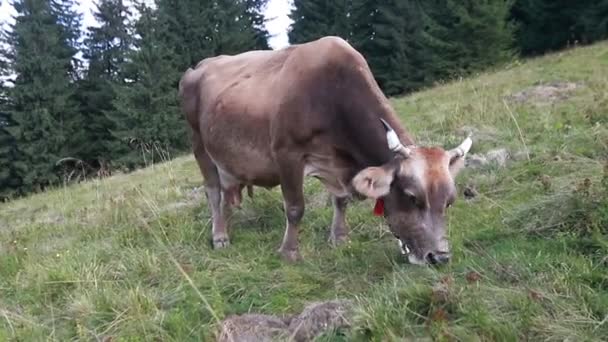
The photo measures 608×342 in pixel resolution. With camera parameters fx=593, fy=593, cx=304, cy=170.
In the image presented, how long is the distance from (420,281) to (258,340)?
46.8 inches

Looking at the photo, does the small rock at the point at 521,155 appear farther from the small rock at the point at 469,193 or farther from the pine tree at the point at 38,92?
the pine tree at the point at 38,92

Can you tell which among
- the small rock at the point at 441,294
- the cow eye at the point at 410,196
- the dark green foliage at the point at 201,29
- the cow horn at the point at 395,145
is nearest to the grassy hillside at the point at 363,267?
the small rock at the point at 441,294

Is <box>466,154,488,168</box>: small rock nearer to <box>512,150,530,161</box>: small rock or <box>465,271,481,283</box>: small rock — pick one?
<box>512,150,530,161</box>: small rock

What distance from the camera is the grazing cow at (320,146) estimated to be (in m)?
4.78

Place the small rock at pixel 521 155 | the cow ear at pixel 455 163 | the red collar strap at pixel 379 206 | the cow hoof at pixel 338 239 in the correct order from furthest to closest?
the small rock at pixel 521 155
the cow hoof at pixel 338 239
the red collar strap at pixel 379 206
the cow ear at pixel 455 163

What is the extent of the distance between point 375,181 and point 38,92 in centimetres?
3509

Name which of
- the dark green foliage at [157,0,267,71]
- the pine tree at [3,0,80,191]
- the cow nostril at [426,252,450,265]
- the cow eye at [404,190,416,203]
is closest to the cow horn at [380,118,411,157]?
the cow eye at [404,190,416,203]

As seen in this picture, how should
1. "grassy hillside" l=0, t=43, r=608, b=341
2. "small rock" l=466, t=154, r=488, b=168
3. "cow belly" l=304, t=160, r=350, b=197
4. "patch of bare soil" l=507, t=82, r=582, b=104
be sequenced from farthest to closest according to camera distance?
"patch of bare soil" l=507, t=82, r=582, b=104, "small rock" l=466, t=154, r=488, b=168, "cow belly" l=304, t=160, r=350, b=197, "grassy hillside" l=0, t=43, r=608, b=341

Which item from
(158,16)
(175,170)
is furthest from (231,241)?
(158,16)

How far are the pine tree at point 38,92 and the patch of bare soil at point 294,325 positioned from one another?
99.9 feet

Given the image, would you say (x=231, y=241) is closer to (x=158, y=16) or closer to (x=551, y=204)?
(x=551, y=204)

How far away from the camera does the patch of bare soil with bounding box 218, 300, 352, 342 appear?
12.6 ft

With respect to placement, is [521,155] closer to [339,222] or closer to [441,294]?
[339,222]

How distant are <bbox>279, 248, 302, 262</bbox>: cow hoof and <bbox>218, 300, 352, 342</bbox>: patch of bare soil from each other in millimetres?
1543
